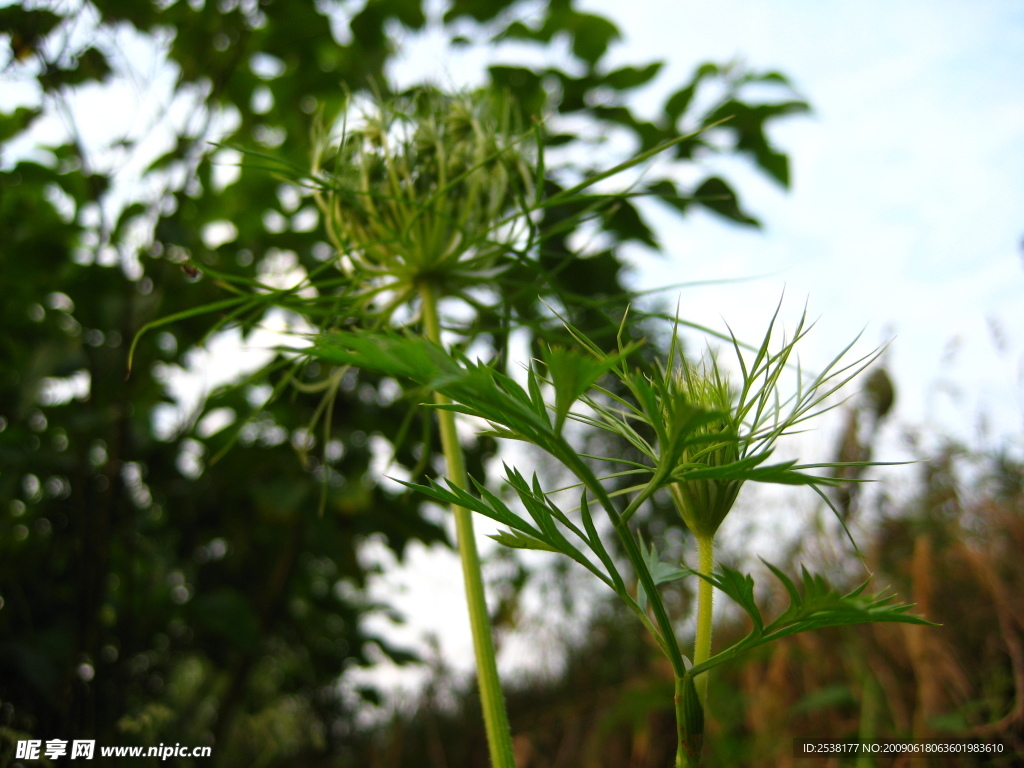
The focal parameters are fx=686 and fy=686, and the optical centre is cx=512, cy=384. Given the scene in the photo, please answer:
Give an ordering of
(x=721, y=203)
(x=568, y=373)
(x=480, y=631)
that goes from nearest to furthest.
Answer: (x=568, y=373)
(x=480, y=631)
(x=721, y=203)

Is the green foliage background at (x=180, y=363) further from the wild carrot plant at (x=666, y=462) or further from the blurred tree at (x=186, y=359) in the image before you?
the wild carrot plant at (x=666, y=462)

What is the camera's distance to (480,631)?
13.6 inches

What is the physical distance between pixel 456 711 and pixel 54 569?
206 cm

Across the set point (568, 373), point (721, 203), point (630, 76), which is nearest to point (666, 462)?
point (568, 373)

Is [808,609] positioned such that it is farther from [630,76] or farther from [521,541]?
[630,76]

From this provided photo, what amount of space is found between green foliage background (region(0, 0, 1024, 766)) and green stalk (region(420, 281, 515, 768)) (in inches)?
13.5

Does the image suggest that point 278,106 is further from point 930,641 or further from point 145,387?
point 930,641

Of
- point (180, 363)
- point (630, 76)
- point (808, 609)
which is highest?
point (630, 76)

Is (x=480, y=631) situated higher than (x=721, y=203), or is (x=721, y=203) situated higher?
(x=721, y=203)

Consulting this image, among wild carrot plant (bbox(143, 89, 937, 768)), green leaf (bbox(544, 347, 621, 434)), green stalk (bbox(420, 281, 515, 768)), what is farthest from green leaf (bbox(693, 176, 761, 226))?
green leaf (bbox(544, 347, 621, 434))

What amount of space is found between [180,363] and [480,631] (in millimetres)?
796

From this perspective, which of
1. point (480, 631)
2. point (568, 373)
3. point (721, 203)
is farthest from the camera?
point (721, 203)

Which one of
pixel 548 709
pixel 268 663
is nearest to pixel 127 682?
pixel 268 663

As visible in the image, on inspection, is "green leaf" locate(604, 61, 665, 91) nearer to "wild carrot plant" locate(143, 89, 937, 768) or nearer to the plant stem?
"wild carrot plant" locate(143, 89, 937, 768)
